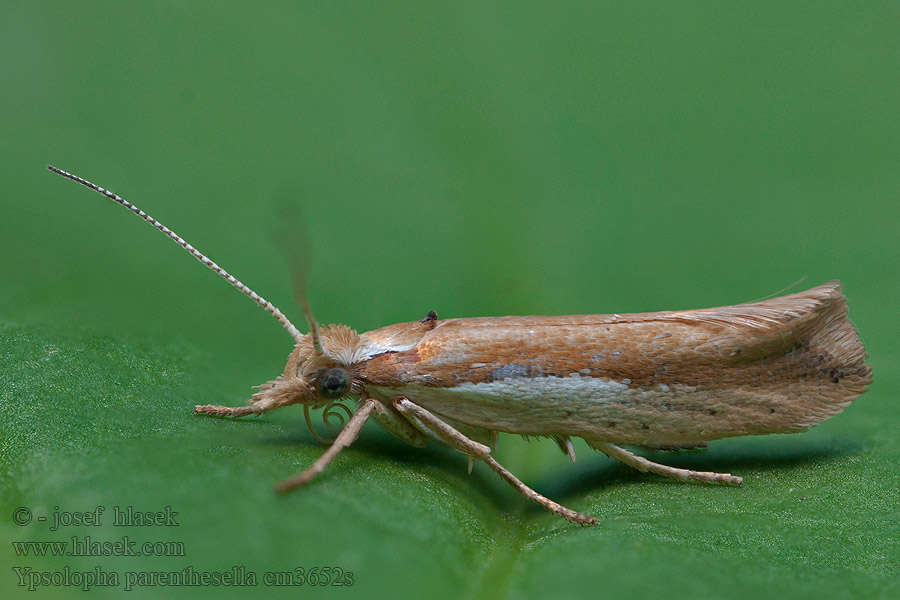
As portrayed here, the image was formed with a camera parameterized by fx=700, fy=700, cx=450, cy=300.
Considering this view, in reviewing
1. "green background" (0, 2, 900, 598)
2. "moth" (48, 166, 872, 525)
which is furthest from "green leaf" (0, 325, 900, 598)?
"moth" (48, 166, 872, 525)

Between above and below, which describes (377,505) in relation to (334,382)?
below

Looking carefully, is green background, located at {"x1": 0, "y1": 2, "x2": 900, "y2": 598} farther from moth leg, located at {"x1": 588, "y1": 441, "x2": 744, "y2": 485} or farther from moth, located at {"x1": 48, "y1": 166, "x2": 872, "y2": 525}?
moth, located at {"x1": 48, "y1": 166, "x2": 872, "y2": 525}

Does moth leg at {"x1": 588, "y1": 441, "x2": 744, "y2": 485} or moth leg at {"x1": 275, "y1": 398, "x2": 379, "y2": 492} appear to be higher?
moth leg at {"x1": 275, "y1": 398, "x2": 379, "y2": 492}

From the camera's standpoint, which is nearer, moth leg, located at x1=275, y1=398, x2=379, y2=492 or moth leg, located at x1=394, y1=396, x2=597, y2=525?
moth leg, located at x1=275, y1=398, x2=379, y2=492

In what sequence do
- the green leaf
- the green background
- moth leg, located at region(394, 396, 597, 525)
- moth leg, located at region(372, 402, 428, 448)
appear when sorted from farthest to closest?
moth leg, located at region(372, 402, 428, 448), moth leg, located at region(394, 396, 597, 525), the green background, the green leaf

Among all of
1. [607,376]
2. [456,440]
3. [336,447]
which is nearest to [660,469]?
[607,376]

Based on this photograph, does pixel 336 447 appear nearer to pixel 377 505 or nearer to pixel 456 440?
pixel 377 505

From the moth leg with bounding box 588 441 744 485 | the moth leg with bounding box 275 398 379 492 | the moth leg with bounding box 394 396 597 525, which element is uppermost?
the moth leg with bounding box 275 398 379 492
